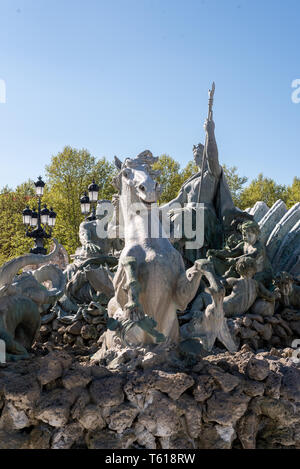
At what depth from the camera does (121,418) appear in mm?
2965

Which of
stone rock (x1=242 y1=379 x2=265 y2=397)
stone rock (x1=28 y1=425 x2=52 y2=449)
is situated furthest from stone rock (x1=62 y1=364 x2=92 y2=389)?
stone rock (x1=242 y1=379 x2=265 y2=397)

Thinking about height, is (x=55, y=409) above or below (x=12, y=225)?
below

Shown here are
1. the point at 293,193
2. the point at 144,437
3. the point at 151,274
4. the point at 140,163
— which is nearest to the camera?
the point at 144,437

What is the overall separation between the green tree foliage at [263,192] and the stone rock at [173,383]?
2255 centimetres

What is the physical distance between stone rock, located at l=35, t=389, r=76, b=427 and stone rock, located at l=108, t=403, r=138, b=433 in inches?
9.8

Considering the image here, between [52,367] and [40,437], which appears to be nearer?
[40,437]

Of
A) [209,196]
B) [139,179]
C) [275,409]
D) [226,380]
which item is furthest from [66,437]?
[209,196]

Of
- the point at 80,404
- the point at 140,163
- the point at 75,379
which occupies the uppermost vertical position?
the point at 140,163

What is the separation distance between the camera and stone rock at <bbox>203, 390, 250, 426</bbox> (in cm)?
306

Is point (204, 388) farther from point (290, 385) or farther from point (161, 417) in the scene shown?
point (290, 385)

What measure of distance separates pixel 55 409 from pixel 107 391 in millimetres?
317

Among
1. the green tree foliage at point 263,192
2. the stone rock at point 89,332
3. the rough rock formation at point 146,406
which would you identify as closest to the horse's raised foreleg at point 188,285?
the rough rock formation at point 146,406

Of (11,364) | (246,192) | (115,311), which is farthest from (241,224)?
(246,192)

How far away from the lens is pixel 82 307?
7.25 m
